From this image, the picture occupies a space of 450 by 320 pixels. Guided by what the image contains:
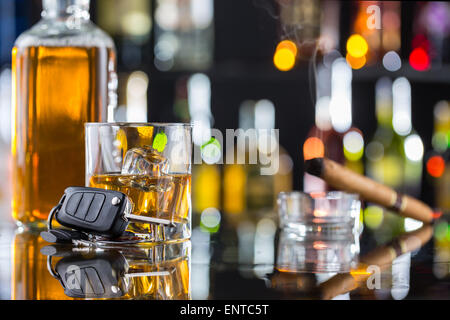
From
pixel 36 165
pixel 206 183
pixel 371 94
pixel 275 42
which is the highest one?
pixel 275 42

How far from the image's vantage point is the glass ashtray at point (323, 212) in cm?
87

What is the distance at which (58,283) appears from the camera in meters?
0.53

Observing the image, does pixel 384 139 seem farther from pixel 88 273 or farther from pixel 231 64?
pixel 88 273

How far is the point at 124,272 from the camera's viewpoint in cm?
58

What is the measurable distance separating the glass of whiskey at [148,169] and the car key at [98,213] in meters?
0.03

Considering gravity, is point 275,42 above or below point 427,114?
above

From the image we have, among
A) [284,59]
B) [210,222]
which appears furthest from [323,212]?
[284,59]

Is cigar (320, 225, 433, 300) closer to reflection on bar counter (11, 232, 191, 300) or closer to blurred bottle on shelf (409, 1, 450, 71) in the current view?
reflection on bar counter (11, 232, 191, 300)

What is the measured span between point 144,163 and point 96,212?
Answer: 0.08 m

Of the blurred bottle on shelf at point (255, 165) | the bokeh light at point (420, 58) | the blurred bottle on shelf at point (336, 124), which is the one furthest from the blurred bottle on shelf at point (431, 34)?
the blurred bottle on shelf at point (255, 165)

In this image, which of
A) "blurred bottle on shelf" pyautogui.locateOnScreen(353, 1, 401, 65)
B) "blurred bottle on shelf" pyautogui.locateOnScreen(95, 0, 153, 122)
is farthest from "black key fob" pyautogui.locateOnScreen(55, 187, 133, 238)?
"blurred bottle on shelf" pyautogui.locateOnScreen(353, 1, 401, 65)

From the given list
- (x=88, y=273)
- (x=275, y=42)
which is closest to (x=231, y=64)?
(x=275, y=42)
